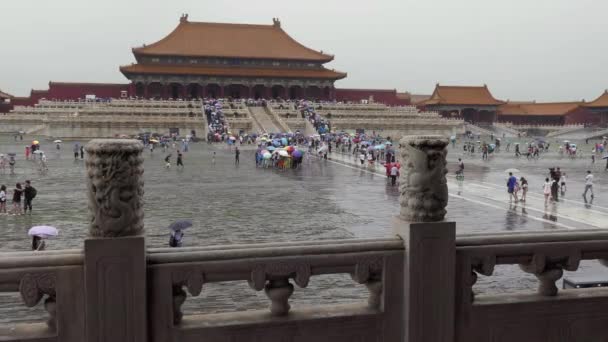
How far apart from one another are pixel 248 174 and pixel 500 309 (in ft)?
81.2

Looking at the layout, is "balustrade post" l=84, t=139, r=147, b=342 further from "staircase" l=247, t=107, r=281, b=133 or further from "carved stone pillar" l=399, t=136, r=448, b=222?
"staircase" l=247, t=107, r=281, b=133

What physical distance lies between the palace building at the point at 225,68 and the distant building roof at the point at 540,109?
29.4 m

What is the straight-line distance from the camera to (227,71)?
271ft

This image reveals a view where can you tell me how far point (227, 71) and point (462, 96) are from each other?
3832 centimetres

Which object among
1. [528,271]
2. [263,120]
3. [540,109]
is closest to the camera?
[528,271]

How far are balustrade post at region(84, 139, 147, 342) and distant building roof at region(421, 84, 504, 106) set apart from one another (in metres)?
89.5

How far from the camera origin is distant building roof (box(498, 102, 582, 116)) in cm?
9162

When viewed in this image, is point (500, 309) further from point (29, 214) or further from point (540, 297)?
point (29, 214)

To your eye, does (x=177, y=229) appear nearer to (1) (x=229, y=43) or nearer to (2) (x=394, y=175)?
(2) (x=394, y=175)

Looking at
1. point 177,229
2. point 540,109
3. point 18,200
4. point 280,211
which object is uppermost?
point 540,109

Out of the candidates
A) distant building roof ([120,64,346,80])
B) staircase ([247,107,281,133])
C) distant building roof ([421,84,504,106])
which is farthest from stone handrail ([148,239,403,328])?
distant building roof ([421,84,504,106])

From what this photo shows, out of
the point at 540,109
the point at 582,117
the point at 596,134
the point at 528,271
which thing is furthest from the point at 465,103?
the point at 528,271

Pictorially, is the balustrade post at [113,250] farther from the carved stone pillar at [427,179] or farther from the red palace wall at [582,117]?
the red palace wall at [582,117]

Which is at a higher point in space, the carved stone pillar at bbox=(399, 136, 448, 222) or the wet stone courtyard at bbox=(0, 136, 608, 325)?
the carved stone pillar at bbox=(399, 136, 448, 222)
